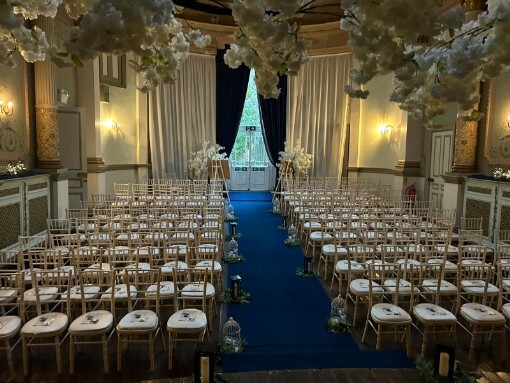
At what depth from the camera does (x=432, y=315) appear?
168 inches

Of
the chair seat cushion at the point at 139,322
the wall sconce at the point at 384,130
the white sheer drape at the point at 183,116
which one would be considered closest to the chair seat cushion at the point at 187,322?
the chair seat cushion at the point at 139,322

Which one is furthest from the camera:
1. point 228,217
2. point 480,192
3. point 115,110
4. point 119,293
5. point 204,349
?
point 115,110

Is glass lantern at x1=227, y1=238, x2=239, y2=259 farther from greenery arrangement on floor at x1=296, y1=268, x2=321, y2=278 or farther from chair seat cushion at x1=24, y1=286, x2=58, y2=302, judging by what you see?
chair seat cushion at x1=24, y1=286, x2=58, y2=302

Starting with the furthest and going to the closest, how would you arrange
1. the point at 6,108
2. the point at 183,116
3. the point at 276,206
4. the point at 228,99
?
the point at 228,99, the point at 183,116, the point at 276,206, the point at 6,108

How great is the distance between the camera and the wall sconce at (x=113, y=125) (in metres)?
13.4

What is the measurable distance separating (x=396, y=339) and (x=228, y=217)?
283 inches

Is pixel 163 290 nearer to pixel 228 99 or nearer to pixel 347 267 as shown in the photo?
pixel 347 267

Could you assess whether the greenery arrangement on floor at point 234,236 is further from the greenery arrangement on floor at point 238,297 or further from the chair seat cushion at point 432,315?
the chair seat cushion at point 432,315

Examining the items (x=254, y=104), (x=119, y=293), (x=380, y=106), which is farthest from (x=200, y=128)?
(x=119, y=293)

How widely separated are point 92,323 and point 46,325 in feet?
1.34

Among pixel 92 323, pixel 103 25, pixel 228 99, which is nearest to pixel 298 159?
pixel 228 99

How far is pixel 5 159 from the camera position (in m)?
8.27

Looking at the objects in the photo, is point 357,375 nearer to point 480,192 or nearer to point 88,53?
point 88,53

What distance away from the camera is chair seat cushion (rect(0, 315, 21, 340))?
12.4 ft
